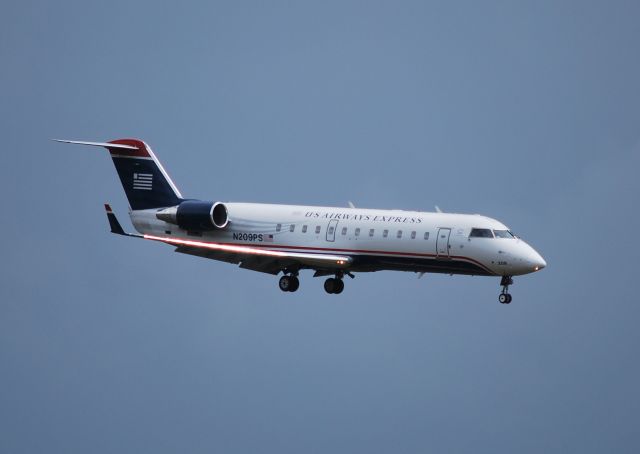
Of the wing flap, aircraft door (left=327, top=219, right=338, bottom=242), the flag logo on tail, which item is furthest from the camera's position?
the flag logo on tail

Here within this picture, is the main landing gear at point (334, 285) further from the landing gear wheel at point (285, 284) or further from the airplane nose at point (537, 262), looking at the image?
the airplane nose at point (537, 262)

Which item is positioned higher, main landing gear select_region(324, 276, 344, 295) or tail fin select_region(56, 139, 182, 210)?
tail fin select_region(56, 139, 182, 210)

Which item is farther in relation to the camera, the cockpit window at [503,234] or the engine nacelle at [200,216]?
the engine nacelle at [200,216]

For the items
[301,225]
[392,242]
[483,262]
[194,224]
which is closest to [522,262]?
[483,262]

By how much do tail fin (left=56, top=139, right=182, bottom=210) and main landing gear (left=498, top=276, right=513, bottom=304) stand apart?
15263 millimetres

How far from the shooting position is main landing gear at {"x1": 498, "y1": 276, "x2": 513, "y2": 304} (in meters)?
60.7

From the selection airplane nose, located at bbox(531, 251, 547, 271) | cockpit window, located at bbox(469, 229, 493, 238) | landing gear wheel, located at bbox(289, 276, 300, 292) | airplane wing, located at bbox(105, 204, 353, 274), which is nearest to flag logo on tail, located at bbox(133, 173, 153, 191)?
airplane wing, located at bbox(105, 204, 353, 274)

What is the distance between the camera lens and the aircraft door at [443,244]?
6075cm

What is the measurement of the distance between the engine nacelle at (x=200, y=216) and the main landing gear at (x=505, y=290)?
12.3m

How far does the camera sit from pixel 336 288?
65.1 metres

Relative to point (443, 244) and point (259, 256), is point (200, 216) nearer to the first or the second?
point (259, 256)

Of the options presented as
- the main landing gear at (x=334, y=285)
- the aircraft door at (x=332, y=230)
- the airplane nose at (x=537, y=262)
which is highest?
the aircraft door at (x=332, y=230)

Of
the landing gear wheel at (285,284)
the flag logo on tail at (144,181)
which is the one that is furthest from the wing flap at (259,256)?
the flag logo on tail at (144,181)

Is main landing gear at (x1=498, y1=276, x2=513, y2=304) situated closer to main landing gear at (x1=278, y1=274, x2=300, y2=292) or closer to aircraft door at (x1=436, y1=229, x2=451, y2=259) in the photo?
aircraft door at (x1=436, y1=229, x2=451, y2=259)
